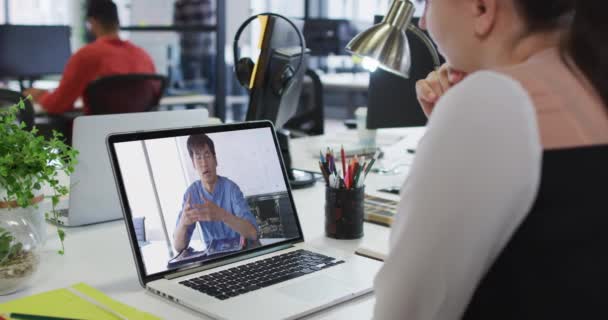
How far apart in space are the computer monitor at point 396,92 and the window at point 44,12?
578 cm

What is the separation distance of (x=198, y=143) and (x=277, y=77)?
59 centimetres

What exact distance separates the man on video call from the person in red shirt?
276 centimetres

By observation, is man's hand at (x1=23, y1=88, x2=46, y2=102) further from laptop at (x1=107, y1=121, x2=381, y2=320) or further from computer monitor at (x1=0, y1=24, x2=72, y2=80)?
laptop at (x1=107, y1=121, x2=381, y2=320)

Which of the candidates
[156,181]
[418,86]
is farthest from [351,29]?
[156,181]

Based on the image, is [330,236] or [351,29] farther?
[351,29]

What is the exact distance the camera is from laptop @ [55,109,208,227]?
4.36 feet

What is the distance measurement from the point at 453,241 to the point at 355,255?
60 cm

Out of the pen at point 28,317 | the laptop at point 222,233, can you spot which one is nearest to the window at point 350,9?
the laptop at point 222,233

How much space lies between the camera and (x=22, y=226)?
1.04 meters

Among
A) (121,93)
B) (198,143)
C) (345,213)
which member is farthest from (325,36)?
(198,143)

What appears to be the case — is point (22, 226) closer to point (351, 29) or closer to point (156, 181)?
point (156, 181)

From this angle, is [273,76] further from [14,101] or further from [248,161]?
[14,101]

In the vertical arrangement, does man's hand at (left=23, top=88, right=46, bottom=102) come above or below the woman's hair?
below

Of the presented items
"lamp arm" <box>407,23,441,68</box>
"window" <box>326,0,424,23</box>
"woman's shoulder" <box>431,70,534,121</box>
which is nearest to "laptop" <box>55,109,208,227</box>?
"lamp arm" <box>407,23,441,68</box>
